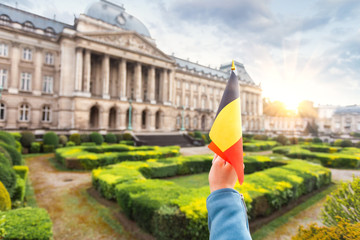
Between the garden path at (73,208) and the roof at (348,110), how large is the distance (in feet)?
257

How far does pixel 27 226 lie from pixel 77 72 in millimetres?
27119

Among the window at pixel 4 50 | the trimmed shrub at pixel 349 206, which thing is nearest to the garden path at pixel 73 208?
the trimmed shrub at pixel 349 206

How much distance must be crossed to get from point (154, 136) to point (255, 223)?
2296 cm

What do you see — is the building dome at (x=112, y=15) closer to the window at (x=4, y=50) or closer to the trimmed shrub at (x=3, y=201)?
the window at (x=4, y=50)

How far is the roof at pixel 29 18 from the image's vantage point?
2612cm

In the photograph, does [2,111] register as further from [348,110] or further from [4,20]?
[348,110]

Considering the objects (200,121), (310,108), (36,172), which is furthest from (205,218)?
(310,108)

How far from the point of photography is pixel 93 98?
27047 mm

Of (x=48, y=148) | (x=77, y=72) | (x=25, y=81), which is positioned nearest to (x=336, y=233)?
(x=48, y=148)

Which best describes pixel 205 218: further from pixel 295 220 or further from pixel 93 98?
pixel 93 98

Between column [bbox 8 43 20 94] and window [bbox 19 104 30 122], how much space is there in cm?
204

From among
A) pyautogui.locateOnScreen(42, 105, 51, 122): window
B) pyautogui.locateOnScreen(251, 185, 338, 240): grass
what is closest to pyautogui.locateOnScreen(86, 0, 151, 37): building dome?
pyautogui.locateOnScreen(42, 105, 51, 122): window

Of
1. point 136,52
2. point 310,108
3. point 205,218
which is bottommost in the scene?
point 205,218

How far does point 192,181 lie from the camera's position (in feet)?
31.1
